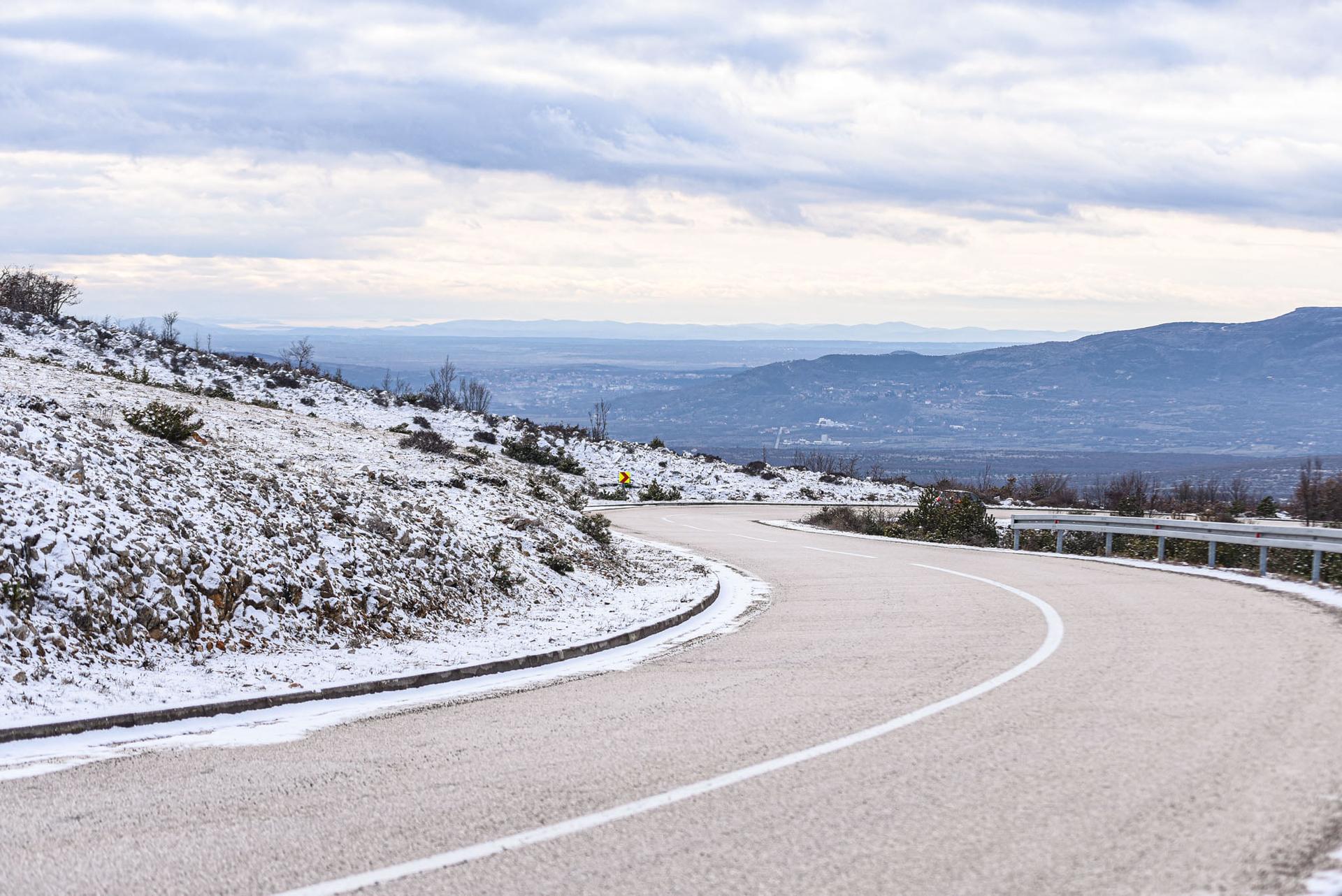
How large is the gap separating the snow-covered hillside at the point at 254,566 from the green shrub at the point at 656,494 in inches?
1065

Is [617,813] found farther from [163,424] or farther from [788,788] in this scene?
[163,424]

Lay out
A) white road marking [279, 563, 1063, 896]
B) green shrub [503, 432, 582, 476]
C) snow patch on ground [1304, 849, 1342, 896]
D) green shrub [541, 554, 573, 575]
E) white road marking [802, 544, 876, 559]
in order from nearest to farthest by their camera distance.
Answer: snow patch on ground [1304, 849, 1342, 896] → white road marking [279, 563, 1063, 896] → green shrub [541, 554, 573, 575] → white road marking [802, 544, 876, 559] → green shrub [503, 432, 582, 476]

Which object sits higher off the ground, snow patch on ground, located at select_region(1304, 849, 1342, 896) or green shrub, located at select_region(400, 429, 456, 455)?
green shrub, located at select_region(400, 429, 456, 455)

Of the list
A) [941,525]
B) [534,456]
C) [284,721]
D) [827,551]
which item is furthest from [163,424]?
[534,456]

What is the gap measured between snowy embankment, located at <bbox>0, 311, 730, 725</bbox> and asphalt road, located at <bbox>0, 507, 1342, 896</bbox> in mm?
1913

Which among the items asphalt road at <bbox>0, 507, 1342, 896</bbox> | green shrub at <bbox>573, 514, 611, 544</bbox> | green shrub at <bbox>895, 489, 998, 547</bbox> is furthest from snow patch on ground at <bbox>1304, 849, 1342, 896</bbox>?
green shrub at <bbox>895, 489, 998, 547</bbox>

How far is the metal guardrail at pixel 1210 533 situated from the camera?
15.4 meters

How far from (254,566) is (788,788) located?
272 inches

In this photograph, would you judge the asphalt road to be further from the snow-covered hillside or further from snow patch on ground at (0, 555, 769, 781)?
the snow-covered hillside

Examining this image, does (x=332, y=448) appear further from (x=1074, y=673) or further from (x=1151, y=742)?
(x=1151, y=742)

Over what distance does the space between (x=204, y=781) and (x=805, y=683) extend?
4420mm

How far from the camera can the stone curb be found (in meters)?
7.43

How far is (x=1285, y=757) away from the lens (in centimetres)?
636

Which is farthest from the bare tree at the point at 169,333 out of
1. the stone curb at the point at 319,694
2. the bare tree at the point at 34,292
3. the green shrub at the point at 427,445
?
the stone curb at the point at 319,694
